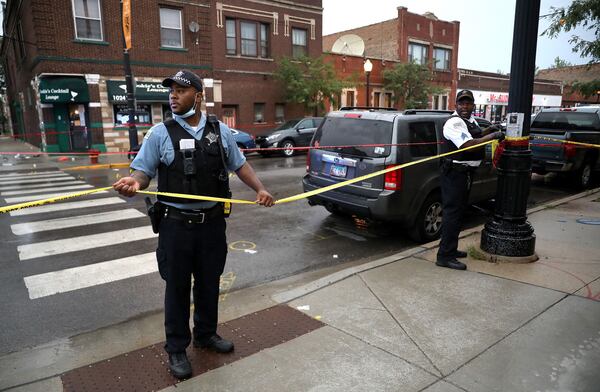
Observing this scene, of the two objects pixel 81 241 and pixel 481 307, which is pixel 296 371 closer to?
pixel 481 307

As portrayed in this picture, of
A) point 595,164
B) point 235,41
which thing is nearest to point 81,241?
point 595,164

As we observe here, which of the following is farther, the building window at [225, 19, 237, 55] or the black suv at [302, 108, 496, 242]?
the building window at [225, 19, 237, 55]

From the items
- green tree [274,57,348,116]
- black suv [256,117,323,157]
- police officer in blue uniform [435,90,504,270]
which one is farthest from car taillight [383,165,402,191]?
green tree [274,57,348,116]

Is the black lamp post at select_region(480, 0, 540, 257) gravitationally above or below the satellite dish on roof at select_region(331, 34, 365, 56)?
below

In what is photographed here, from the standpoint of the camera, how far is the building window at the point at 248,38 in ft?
80.4

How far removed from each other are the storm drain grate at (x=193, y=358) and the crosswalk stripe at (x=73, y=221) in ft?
16.6

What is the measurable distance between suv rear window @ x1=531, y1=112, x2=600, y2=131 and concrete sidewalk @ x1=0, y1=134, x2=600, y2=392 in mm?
7355

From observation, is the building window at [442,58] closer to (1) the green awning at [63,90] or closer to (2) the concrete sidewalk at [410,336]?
(1) the green awning at [63,90]

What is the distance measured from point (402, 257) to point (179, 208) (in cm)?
337

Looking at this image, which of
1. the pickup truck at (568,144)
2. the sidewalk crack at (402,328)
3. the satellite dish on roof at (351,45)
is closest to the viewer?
the sidewalk crack at (402,328)

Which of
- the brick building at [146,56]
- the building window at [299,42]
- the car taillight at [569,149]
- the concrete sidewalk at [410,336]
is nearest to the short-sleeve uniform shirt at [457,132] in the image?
the concrete sidewalk at [410,336]

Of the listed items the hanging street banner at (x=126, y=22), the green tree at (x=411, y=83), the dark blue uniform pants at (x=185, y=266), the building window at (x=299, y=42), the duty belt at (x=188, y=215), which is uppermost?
the building window at (x=299, y=42)

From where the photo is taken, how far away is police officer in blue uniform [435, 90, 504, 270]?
5074 millimetres

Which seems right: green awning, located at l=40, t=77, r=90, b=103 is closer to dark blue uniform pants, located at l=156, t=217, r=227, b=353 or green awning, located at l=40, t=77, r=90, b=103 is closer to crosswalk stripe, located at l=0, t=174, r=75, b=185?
crosswalk stripe, located at l=0, t=174, r=75, b=185
